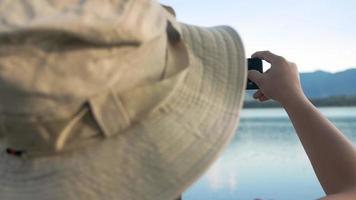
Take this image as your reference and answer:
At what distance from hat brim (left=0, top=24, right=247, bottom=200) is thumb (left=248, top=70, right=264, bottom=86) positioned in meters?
0.36

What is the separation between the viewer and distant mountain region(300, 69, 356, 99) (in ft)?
338

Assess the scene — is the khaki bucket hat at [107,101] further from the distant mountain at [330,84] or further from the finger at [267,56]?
the distant mountain at [330,84]

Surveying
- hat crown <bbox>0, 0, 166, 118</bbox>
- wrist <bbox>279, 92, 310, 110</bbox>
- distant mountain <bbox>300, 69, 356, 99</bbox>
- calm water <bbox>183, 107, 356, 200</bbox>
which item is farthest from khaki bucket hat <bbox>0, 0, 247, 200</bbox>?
distant mountain <bbox>300, 69, 356, 99</bbox>

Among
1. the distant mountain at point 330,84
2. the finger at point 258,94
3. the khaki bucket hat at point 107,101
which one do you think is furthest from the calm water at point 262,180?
the distant mountain at point 330,84

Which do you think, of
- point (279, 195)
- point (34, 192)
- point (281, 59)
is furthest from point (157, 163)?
point (279, 195)

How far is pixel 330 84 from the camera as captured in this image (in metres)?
108

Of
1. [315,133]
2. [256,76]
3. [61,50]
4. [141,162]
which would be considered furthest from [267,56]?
[61,50]

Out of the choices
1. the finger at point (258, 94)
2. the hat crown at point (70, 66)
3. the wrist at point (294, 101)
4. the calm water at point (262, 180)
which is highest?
the hat crown at point (70, 66)

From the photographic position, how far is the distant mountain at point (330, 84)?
338 feet

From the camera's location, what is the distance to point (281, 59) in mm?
1106

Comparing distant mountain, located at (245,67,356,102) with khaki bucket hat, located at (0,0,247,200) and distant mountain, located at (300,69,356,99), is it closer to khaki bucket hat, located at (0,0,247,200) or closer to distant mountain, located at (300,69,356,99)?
distant mountain, located at (300,69,356,99)

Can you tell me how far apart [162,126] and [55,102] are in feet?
0.55

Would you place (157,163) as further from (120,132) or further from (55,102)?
(55,102)

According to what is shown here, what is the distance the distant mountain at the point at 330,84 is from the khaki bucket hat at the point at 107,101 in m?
101
